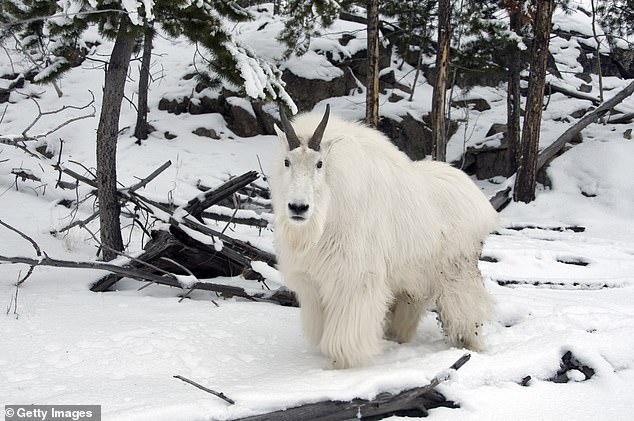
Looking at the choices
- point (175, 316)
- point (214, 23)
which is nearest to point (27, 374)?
point (175, 316)

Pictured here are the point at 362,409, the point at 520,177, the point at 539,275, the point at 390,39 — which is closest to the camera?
the point at 362,409

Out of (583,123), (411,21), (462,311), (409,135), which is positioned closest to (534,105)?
(583,123)

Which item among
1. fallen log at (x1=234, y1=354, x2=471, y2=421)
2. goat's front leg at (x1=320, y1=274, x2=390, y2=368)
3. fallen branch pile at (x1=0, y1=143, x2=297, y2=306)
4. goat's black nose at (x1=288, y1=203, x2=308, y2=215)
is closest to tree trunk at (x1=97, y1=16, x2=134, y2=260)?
fallen branch pile at (x1=0, y1=143, x2=297, y2=306)

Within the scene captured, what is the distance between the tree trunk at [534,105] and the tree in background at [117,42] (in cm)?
743

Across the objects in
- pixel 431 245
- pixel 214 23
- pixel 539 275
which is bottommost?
pixel 539 275

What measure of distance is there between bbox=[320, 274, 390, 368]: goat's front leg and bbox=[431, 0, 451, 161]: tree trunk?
8818 mm

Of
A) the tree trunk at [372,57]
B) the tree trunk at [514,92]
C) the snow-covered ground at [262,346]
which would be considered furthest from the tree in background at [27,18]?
the tree trunk at [514,92]

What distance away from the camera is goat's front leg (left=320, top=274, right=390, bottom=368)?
13.2 feet

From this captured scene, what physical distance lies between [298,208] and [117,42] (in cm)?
351

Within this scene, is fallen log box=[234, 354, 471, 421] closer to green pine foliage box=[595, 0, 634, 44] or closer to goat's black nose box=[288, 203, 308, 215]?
goat's black nose box=[288, 203, 308, 215]

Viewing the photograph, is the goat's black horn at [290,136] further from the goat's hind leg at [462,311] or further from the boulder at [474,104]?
the boulder at [474,104]

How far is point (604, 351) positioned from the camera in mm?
4172

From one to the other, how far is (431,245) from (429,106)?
14.5m

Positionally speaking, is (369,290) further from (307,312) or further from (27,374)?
(27,374)
